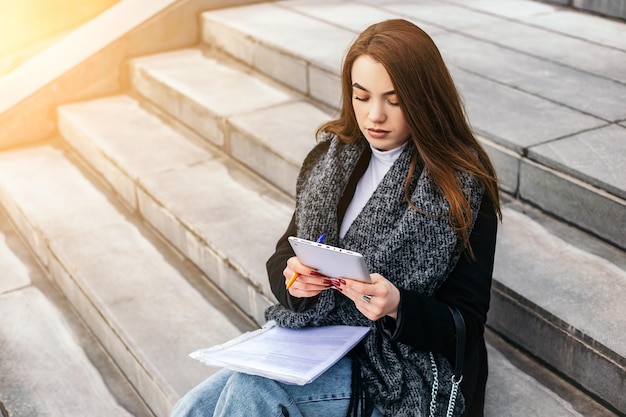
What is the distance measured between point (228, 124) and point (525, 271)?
2.01 m

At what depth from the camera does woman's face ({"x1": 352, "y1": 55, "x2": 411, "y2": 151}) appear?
80.4 inches

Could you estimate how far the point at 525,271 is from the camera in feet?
8.99

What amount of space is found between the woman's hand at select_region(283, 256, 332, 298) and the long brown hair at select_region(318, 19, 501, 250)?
12.6 inches

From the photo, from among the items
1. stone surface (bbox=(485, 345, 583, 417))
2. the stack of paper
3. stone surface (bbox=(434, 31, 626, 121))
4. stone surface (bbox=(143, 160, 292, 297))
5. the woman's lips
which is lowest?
stone surface (bbox=(485, 345, 583, 417))

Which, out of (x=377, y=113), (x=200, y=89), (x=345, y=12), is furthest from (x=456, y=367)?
(x=345, y=12)

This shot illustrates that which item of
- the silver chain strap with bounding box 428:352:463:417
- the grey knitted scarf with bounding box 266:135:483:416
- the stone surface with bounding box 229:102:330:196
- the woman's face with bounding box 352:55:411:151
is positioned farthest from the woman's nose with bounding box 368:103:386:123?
the stone surface with bounding box 229:102:330:196

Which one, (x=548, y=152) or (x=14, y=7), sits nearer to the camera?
(x=548, y=152)

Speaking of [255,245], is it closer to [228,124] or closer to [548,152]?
[228,124]

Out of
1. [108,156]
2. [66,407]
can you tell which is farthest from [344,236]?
[108,156]

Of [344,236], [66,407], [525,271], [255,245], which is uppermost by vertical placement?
[344,236]

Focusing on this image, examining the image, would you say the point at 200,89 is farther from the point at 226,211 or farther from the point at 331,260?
the point at 331,260

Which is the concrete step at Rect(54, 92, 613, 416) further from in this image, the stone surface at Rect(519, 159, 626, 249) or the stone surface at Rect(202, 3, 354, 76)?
the stone surface at Rect(202, 3, 354, 76)

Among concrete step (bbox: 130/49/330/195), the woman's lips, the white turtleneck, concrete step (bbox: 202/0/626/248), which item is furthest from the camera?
concrete step (bbox: 130/49/330/195)

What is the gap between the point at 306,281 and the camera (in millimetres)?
2041
